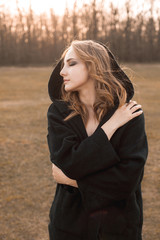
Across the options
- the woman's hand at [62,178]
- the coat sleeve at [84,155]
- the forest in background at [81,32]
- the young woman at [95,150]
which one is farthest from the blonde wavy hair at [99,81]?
the forest in background at [81,32]

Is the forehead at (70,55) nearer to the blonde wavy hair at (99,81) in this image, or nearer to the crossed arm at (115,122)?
the blonde wavy hair at (99,81)

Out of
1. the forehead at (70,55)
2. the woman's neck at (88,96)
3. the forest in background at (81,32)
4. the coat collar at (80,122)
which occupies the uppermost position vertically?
the forehead at (70,55)

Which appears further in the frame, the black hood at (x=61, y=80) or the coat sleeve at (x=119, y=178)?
the black hood at (x=61, y=80)

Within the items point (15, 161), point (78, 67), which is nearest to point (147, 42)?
point (15, 161)

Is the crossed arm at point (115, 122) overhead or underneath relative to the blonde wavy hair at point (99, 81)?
underneath

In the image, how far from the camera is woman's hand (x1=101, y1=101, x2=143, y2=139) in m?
1.48

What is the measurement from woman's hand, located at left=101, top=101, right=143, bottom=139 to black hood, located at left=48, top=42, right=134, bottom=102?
A: 0.09 meters

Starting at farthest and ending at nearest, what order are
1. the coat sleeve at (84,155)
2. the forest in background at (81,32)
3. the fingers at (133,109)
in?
the forest in background at (81,32)
the fingers at (133,109)
the coat sleeve at (84,155)

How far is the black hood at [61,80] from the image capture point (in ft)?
5.33

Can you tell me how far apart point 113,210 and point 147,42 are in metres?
38.9

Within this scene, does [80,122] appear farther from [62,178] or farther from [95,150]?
[62,178]

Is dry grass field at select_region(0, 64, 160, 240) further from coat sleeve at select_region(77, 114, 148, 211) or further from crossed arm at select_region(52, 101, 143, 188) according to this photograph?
coat sleeve at select_region(77, 114, 148, 211)

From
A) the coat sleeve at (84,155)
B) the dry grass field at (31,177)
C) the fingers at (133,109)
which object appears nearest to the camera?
the coat sleeve at (84,155)

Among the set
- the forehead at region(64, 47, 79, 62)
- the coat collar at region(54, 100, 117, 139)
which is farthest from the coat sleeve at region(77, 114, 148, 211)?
the forehead at region(64, 47, 79, 62)
